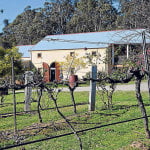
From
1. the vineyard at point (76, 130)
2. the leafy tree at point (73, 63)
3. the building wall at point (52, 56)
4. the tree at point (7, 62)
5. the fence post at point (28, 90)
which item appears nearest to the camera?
the vineyard at point (76, 130)

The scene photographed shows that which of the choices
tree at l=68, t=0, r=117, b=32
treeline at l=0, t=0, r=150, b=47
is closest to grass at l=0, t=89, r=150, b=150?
treeline at l=0, t=0, r=150, b=47

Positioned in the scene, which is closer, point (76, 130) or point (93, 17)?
point (76, 130)

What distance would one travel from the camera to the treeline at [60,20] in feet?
167

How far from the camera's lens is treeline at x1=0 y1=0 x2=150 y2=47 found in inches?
2003

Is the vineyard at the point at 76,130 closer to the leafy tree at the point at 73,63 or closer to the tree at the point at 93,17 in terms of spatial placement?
the leafy tree at the point at 73,63

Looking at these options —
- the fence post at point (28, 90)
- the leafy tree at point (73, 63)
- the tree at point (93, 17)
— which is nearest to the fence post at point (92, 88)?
the fence post at point (28, 90)

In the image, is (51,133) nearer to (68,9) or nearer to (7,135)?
(7,135)

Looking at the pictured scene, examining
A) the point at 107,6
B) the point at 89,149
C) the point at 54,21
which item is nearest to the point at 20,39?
the point at 54,21

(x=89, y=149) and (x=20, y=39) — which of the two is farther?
(x=20, y=39)

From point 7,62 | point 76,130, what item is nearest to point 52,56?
point 7,62

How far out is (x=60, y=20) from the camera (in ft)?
187

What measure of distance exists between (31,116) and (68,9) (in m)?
A: 53.1

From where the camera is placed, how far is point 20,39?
5856cm

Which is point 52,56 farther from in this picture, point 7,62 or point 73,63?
point 7,62
